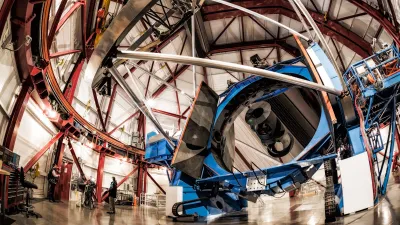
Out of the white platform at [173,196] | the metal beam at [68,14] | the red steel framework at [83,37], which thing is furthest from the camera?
the metal beam at [68,14]

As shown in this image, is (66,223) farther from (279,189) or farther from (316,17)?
(316,17)

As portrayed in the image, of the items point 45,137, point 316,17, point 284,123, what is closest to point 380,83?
point 284,123

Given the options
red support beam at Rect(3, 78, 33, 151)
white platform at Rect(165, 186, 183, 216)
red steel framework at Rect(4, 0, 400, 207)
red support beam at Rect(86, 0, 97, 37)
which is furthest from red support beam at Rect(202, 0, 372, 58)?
white platform at Rect(165, 186, 183, 216)

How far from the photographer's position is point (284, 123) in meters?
11.0

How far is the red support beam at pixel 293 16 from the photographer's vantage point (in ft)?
43.3

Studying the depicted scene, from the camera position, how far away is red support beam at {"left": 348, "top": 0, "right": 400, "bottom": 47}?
10156mm

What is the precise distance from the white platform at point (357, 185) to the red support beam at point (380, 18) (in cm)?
806

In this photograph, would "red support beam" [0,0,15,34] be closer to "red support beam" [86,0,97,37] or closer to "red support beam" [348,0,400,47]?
"red support beam" [86,0,97,37]

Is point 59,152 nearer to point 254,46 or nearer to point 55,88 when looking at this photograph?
point 55,88

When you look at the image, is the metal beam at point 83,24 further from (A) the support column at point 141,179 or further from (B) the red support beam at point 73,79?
(A) the support column at point 141,179

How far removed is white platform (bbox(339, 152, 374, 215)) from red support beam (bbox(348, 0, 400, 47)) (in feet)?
26.5

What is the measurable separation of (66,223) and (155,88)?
15262mm

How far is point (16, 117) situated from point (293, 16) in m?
13.5

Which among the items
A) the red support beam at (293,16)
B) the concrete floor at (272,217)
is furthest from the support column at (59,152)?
the red support beam at (293,16)
